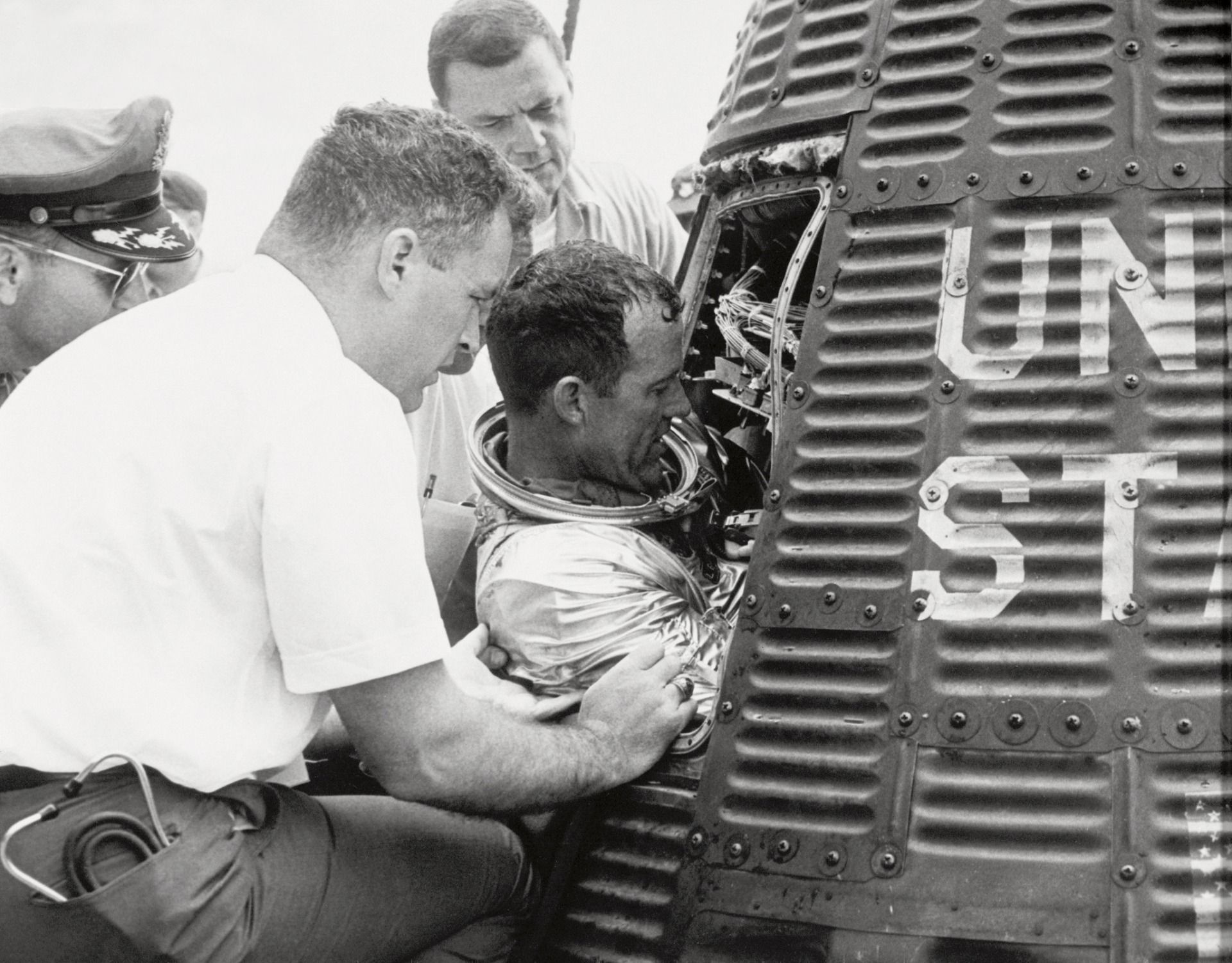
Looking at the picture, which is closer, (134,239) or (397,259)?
(397,259)

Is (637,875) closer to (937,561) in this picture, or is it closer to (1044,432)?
(937,561)

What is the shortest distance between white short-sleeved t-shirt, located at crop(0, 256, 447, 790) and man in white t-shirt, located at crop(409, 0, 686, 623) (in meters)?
2.27

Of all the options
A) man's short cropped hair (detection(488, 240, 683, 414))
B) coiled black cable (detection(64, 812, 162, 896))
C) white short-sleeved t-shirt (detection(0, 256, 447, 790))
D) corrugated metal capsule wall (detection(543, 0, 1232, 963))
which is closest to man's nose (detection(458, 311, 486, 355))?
man's short cropped hair (detection(488, 240, 683, 414))

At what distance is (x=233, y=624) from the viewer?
94.7 inches

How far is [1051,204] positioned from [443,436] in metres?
2.66

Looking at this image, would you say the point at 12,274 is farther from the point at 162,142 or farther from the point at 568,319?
the point at 568,319

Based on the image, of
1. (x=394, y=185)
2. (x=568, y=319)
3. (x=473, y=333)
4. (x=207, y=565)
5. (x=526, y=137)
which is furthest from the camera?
(x=526, y=137)

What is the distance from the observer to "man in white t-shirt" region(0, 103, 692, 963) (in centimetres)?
232

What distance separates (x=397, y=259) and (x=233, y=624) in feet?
2.34

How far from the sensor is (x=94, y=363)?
2.53m

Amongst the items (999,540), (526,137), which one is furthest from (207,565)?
(526,137)

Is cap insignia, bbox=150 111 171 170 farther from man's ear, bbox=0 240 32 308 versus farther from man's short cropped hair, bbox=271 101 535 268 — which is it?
man's short cropped hair, bbox=271 101 535 268

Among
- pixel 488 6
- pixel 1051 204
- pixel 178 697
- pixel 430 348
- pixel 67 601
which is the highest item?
pixel 488 6

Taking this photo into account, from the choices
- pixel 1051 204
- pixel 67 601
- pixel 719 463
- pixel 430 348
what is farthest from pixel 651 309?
pixel 67 601
